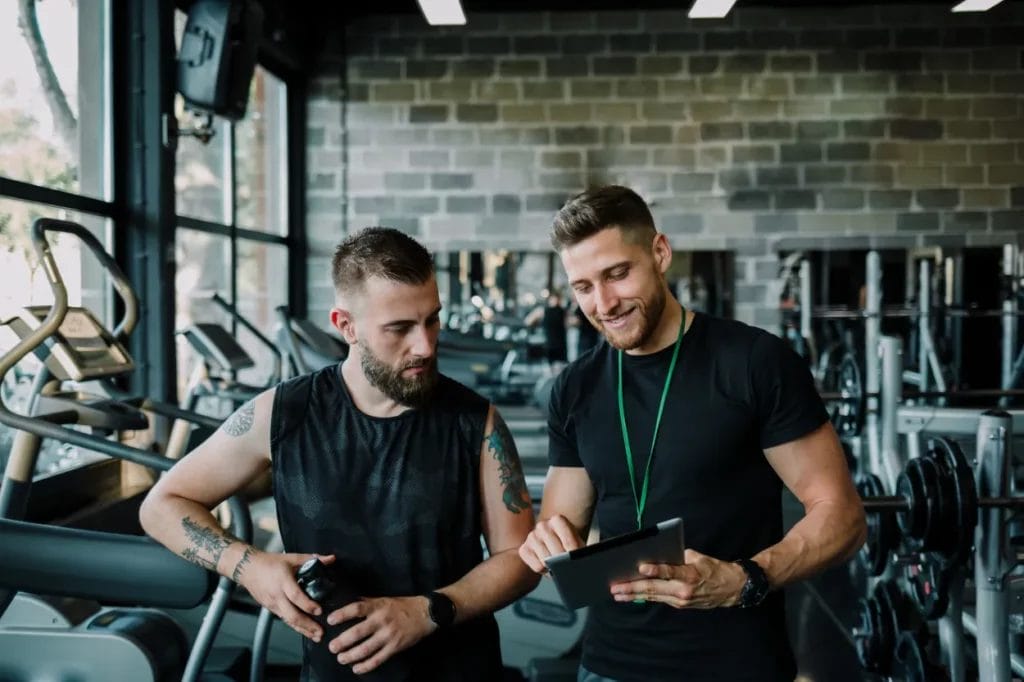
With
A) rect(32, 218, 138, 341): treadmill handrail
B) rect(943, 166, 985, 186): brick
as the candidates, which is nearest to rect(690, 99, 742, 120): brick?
rect(943, 166, 985, 186): brick

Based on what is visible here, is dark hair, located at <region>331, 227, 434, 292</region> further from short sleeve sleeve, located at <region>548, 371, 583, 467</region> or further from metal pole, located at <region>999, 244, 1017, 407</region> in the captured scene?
metal pole, located at <region>999, 244, 1017, 407</region>

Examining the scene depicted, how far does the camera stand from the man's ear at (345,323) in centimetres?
182

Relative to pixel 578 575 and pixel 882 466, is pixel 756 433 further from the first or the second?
pixel 882 466

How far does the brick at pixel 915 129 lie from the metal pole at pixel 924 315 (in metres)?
0.88

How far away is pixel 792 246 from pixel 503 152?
2172 mm

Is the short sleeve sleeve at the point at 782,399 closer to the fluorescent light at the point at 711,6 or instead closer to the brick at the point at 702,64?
the fluorescent light at the point at 711,6

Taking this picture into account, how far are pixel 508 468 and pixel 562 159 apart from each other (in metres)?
5.75

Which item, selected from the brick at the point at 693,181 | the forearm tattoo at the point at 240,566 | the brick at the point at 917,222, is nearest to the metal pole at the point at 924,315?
the brick at the point at 917,222

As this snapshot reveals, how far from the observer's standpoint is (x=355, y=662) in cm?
169

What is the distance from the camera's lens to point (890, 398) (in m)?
4.04

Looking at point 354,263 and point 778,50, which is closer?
point 354,263

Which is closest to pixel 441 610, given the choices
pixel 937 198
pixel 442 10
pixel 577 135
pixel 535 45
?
pixel 442 10

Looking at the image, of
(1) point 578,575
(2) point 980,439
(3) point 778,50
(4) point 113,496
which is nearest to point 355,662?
(1) point 578,575

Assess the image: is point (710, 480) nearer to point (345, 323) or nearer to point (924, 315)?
point (345, 323)
